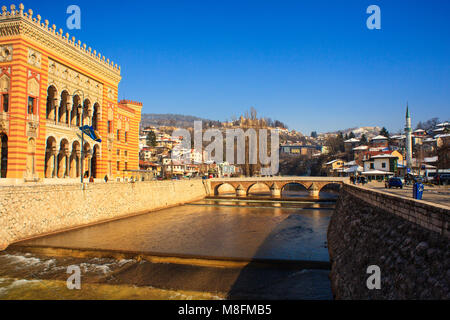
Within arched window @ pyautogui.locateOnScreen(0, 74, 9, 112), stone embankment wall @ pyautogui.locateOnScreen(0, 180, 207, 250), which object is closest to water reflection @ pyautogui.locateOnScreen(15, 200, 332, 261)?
stone embankment wall @ pyautogui.locateOnScreen(0, 180, 207, 250)

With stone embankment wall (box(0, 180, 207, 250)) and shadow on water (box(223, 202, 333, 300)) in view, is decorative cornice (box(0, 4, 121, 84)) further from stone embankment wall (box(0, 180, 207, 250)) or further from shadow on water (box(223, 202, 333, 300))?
shadow on water (box(223, 202, 333, 300))

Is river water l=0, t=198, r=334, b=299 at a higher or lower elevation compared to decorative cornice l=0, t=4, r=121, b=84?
lower

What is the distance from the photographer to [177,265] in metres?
15.8

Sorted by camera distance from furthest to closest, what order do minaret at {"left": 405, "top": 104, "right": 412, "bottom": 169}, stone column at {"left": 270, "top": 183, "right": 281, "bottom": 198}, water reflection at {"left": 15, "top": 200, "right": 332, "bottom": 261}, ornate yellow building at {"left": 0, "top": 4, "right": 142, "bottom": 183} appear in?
minaret at {"left": 405, "top": 104, "right": 412, "bottom": 169}, stone column at {"left": 270, "top": 183, "right": 281, "bottom": 198}, ornate yellow building at {"left": 0, "top": 4, "right": 142, "bottom": 183}, water reflection at {"left": 15, "top": 200, "right": 332, "bottom": 261}

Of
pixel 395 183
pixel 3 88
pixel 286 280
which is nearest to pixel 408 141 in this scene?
pixel 395 183

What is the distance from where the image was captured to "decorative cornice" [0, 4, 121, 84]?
24375mm

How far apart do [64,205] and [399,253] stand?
75.4ft

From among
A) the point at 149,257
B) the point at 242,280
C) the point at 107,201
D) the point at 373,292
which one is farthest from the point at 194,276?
the point at 107,201

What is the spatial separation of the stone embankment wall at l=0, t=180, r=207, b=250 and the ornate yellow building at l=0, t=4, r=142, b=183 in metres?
4.58

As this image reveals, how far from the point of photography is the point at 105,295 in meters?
12.3

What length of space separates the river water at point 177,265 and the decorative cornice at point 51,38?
17297mm

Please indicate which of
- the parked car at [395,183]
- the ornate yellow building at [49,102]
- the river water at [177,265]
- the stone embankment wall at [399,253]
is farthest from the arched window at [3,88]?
the parked car at [395,183]

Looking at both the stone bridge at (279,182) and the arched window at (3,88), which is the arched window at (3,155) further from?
the stone bridge at (279,182)

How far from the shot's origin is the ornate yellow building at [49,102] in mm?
24344
